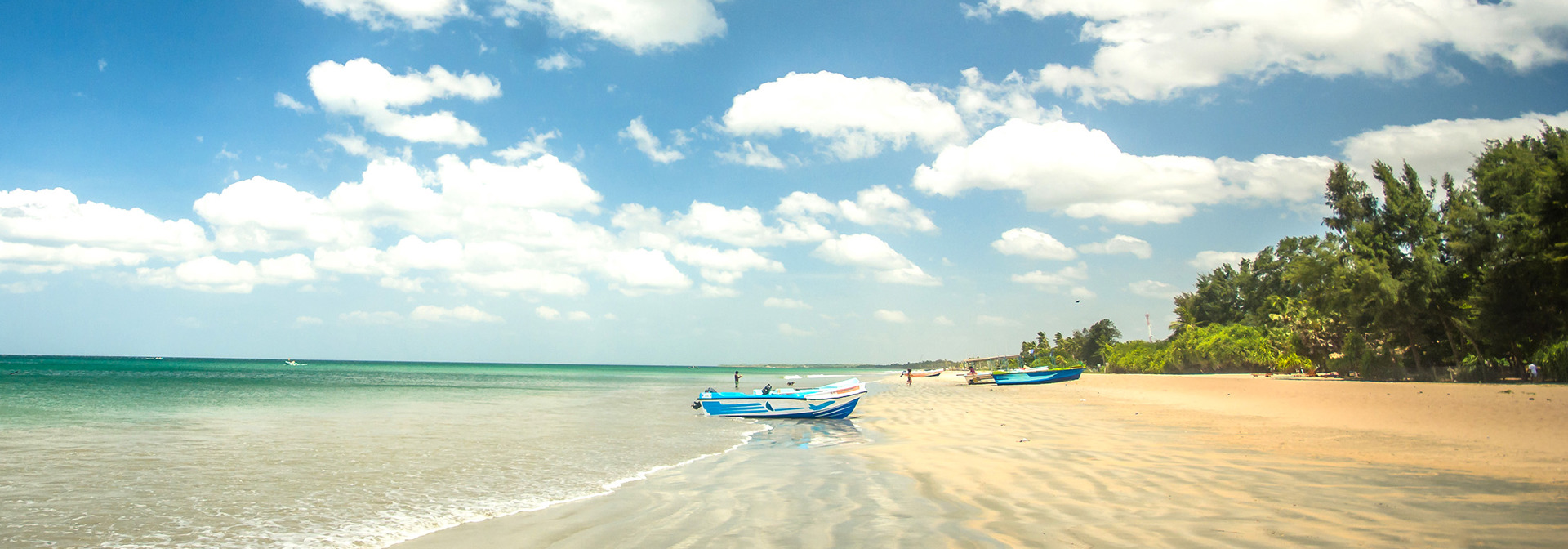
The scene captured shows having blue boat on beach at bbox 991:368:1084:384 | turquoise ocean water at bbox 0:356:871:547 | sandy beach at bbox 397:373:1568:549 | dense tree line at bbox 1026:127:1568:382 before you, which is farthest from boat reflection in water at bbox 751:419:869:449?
blue boat on beach at bbox 991:368:1084:384

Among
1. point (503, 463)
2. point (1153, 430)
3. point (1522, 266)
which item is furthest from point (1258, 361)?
point (503, 463)

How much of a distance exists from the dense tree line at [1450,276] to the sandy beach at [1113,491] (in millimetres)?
13846

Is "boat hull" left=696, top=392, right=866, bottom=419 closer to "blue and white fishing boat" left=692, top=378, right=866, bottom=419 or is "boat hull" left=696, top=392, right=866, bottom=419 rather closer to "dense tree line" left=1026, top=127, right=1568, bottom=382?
"blue and white fishing boat" left=692, top=378, right=866, bottom=419

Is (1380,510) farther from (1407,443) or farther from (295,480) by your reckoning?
(295,480)

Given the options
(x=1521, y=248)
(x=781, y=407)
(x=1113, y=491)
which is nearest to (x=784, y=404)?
(x=781, y=407)

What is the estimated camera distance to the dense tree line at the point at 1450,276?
92.1 feet

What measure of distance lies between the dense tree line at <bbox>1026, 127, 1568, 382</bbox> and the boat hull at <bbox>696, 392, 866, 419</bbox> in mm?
24330

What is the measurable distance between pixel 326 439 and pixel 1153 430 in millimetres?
20555

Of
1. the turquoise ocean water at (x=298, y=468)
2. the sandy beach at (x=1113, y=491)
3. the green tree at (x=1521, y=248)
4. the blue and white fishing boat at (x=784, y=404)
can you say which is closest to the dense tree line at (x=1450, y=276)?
the green tree at (x=1521, y=248)

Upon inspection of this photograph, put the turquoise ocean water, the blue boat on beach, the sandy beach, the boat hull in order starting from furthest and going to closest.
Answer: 1. the blue boat on beach
2. the boat hull
3. the turquoise ocean water
4. the sandy beach

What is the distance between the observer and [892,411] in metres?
27.8

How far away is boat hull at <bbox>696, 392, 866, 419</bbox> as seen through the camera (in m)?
24.7

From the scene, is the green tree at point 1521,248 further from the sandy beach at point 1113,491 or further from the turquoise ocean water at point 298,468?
the turquoise ocean water at point 298,468

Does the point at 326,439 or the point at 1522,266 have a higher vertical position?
the point at 1522,266
